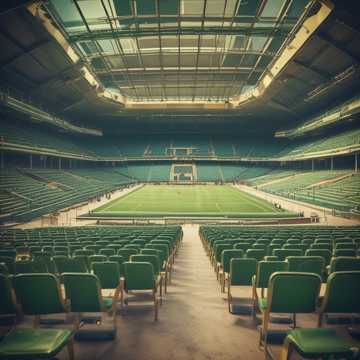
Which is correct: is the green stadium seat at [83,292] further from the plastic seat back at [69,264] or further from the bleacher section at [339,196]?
the bleacher section at [339,196]

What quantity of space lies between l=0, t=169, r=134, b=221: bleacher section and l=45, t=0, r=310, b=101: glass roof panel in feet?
53.5

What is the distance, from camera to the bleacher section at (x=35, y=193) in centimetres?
2278

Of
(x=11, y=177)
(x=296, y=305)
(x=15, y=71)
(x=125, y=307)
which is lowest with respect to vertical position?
(x=125, y=307)

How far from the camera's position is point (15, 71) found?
106ft

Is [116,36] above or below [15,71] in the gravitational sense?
above

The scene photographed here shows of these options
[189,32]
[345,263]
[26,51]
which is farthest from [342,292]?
[26,51]

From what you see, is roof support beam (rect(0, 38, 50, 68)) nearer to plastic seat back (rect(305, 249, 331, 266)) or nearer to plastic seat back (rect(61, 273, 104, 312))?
plastic seat back (rect(61, 273, 104, 312))

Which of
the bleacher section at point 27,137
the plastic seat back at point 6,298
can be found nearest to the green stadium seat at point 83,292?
the plastic seat back at point 6,298

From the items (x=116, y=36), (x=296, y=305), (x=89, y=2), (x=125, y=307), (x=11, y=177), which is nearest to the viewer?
(x=296, y=305)

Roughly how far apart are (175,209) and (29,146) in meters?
23.3

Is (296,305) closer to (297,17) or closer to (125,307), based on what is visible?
(125,307)

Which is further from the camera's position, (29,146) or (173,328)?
(29,146)

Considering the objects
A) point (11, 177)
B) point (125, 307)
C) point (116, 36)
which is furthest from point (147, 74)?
point (125, 307)

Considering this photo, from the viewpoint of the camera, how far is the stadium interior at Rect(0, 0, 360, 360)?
361cm
